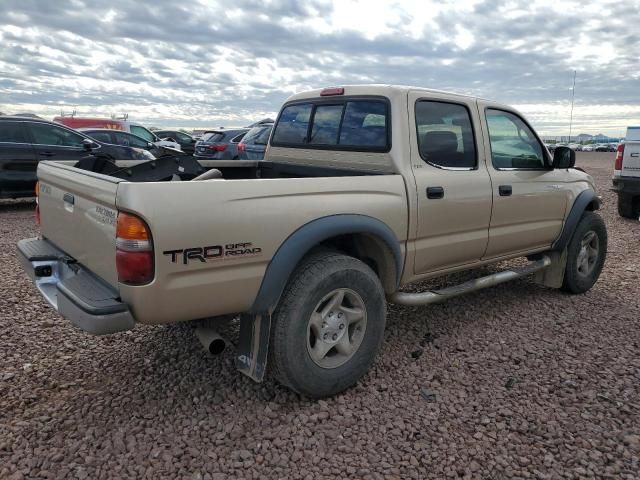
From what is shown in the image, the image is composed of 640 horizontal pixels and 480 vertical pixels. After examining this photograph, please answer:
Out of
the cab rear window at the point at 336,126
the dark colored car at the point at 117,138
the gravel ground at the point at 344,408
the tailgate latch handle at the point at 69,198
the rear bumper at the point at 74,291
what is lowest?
the gravel ground at the point at 344,408

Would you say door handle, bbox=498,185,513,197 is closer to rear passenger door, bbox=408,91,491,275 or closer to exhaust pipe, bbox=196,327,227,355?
rear passenger door, bbox=408,91,491,275

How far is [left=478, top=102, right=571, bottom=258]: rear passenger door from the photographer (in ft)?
13.9

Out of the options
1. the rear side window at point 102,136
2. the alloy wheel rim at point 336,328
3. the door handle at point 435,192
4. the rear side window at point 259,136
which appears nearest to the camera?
the alloy wheel rim at point 336,328

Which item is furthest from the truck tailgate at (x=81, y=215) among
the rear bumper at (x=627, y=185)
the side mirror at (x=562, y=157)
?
the rear bumper at (x=627, y=185)

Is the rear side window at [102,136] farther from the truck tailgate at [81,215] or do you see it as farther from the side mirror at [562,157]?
the side mirror at [562,157]

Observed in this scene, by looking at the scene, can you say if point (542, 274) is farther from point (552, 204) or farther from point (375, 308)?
point (375, 308)

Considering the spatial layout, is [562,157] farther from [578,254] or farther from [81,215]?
[81,215]

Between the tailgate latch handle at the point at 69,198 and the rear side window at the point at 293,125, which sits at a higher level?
the rear side window at the point at 293,125

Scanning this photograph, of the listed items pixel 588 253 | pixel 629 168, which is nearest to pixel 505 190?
pixel 588 253

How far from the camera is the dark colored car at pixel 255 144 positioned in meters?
11.1

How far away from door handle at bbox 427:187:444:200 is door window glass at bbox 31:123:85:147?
7981mm

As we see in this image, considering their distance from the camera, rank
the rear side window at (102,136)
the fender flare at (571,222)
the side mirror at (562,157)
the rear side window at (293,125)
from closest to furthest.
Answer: the rear side window at (293,125)
the side mirror at (562,157)
the fender flare at (571,222)
the rear side window at (102,136)

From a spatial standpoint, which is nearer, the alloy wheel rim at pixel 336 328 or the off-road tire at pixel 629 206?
the alloy wheel rim at pixel 336 328

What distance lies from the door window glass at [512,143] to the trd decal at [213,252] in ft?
7.90
